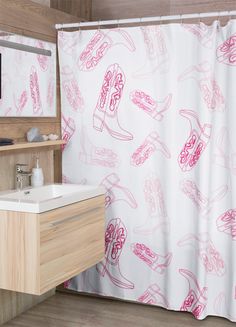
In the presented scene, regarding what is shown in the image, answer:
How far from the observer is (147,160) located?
11.0ft

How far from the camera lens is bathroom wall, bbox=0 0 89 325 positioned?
3.12 meters

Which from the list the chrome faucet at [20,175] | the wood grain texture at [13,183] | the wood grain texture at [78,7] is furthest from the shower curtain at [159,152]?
the wood grain texture at [78,7]

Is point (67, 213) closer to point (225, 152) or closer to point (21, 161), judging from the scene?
point (21, 161)

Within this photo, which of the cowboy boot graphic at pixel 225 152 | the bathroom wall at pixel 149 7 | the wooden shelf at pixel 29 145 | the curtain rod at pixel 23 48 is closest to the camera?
the wooden shelf at pixel 29 145

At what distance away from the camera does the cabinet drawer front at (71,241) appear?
2803 mm

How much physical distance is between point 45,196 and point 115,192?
19.1 inches

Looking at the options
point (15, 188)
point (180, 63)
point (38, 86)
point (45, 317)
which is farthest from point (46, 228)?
point (180, 63)

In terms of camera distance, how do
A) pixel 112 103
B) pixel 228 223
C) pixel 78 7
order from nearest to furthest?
1. pixel 228 223
2. pixel 112 103
3. pixel 78 7

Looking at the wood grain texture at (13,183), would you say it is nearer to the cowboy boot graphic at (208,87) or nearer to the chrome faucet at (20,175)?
the chrome faucet at (20,175)

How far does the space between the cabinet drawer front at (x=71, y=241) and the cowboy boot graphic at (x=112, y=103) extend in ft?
1.52

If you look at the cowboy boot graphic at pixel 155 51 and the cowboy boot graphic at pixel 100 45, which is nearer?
the cowboy boot graphic at pixel 155 51

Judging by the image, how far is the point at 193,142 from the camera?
3.21 metres

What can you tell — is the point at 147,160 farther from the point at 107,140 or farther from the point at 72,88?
the point at 72,88

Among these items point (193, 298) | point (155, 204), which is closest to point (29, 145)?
point (155, 204)
